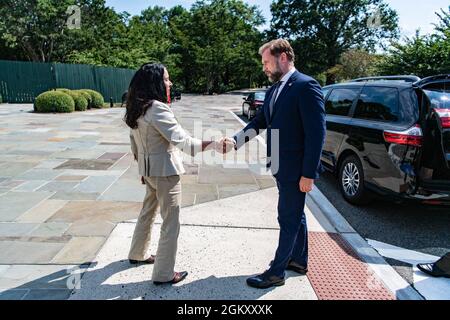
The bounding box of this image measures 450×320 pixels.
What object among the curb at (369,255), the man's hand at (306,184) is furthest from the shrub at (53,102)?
the man's hand at (306,184)

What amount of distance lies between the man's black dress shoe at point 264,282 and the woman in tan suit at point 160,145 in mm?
594

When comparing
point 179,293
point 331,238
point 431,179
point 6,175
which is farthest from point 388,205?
point 6,175

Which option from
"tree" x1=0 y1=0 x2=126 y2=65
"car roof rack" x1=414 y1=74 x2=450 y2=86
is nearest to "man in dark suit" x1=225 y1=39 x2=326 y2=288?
"car roof rack" x1=414 y1=74 x2=450 y2=86

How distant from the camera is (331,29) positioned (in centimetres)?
4119

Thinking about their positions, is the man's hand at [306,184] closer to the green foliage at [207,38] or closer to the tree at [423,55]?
the tree at [423,55]

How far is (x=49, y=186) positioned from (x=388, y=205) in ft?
16.7

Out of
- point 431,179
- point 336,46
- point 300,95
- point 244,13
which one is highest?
point 244,13

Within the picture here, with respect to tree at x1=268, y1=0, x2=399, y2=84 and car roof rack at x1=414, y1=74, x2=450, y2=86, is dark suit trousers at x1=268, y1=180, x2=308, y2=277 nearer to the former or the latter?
car roof rack at x1=414, y1=74, x2=450, y2=86

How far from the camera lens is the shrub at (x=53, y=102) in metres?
15.2

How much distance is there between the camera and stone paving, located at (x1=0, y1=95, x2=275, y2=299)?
123 inches

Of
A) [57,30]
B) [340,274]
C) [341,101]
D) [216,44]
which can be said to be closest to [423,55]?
[341,101]

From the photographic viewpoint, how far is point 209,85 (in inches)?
1781

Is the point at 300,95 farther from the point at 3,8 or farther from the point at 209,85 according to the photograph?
the point at 209,85

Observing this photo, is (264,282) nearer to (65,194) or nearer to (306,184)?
(306,184)
